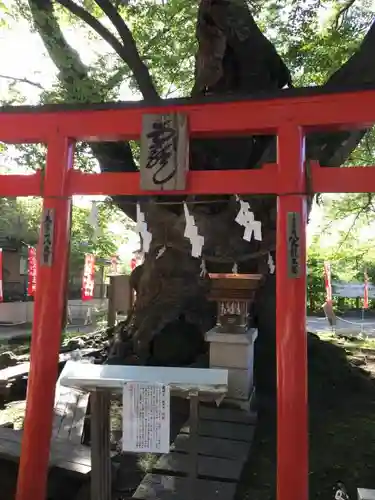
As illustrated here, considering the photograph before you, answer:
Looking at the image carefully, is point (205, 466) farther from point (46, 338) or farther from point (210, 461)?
point (46, 338)

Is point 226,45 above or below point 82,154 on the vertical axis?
above

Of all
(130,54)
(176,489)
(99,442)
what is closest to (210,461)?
(176,489)

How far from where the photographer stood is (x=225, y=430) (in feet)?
18.4

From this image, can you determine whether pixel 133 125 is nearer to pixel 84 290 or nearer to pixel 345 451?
pixel 345 451

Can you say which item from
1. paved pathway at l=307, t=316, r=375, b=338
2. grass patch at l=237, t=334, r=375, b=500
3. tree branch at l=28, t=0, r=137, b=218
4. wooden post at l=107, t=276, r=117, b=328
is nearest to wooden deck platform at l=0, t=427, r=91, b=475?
grass patch at l=237, t=334, r=375, b=500

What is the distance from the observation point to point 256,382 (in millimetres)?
7215

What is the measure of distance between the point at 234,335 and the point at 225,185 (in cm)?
294

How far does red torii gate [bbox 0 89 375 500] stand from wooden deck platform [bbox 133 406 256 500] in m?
0.89

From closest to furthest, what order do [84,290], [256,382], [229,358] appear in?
[229,358]
[256,382]
[84,290]

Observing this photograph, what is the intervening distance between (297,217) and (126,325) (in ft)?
18.3

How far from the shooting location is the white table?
3379mm

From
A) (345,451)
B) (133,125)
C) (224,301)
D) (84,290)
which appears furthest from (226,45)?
(84,290)

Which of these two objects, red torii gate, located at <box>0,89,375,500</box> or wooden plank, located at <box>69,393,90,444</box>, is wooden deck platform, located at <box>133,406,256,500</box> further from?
wooden plank, located at <box>69,393,90,444</box>

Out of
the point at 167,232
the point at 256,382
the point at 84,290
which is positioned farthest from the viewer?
the point at 84,290
